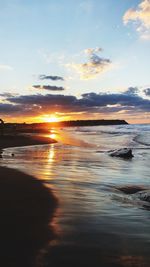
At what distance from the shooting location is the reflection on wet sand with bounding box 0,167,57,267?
5113 mm

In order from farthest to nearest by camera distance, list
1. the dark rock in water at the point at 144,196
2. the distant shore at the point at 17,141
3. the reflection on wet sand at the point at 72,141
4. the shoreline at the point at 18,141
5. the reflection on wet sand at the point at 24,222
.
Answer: the reflection on wet sand at the point at 72,141 < the distant shore at the point at 17,141 < the shoreline at the point at 18,141 < the dark rock in water at the point at 144,196 < the reflection on wet sand at the point at 24,222

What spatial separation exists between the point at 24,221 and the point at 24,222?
0.07 m

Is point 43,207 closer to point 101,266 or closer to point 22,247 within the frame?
point 22,247

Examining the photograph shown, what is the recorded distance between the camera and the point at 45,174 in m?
13.7

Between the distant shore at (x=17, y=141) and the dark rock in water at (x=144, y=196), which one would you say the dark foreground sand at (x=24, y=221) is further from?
the distant shore at (x=17, y=141)

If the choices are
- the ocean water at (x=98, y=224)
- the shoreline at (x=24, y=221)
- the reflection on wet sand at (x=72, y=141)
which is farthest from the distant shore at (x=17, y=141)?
the shoreline at (x=24, y=221)

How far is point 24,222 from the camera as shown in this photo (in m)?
6.74

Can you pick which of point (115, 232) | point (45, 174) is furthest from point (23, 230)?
point (45, 174)

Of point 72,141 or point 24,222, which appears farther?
point 72,141

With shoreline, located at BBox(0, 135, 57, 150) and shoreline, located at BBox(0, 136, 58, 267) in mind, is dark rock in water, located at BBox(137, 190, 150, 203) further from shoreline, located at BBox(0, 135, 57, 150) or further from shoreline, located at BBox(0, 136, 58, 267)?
shoreline, located at BBox(0, 135, 57, 150)

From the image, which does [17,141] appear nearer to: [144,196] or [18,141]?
[18,141]

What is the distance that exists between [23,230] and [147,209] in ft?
11.4

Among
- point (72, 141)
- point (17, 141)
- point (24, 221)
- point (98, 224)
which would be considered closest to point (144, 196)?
point (98, 224)

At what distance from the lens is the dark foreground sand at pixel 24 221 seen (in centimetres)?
513
